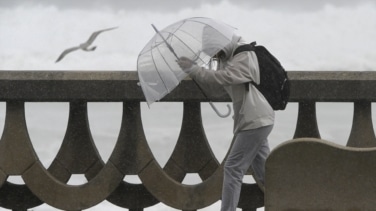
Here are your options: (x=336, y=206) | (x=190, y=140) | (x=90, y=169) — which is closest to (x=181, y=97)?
(x=190, y=140)

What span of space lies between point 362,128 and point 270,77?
1802mm

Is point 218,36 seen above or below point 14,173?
above

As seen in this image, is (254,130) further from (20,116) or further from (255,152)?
(20,116)

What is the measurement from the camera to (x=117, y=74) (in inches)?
386

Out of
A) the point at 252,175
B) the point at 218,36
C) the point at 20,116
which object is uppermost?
the point at 218,36

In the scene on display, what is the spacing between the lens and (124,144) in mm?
10062

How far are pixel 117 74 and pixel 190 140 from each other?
3.03 feet

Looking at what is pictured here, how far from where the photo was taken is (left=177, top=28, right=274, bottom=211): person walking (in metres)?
8.45

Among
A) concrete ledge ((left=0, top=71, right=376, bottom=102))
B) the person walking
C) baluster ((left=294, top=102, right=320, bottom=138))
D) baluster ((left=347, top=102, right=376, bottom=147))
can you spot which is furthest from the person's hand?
baluster ((left=347, top=102, right=376, bottom=147))

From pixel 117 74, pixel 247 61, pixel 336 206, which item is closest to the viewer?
pixel 336 206

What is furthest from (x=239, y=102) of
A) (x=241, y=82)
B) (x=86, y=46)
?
(x=86, y=46)

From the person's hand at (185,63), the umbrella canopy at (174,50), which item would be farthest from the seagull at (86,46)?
the person's hand at (185,63)

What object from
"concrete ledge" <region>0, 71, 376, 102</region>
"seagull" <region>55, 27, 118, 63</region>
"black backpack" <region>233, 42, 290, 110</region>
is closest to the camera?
"seagull" <region>55, 27, 118, 63</region>

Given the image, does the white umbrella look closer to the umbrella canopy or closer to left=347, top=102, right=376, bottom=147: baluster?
the umbrella canopy
